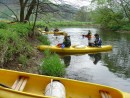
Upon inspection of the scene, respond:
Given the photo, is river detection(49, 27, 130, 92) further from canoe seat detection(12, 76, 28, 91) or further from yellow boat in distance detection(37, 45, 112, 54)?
canoe seat detection(12, 76, 28, 91)

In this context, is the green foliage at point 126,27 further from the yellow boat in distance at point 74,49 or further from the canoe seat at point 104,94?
the canoe seat at point 104,94

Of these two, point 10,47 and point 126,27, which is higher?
point 126,27

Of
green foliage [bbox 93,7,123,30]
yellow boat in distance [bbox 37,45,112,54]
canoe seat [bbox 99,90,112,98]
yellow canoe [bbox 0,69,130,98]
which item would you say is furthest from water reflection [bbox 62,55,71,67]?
green foliage [bbox 93,7,123,30]

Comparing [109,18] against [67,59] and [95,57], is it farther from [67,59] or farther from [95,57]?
[67,59]

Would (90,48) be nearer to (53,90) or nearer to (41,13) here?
(41,13)

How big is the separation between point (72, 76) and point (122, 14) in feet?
121

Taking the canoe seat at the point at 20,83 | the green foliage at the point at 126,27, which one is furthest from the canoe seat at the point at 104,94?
the green foliage at the point at 126,27

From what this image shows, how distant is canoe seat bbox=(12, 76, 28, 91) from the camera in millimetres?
6836

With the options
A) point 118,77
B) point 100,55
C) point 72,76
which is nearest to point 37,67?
point 72,76

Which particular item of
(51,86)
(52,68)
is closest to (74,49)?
(52,68)

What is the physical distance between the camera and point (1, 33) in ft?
32.8

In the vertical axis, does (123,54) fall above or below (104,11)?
below

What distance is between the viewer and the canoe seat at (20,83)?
6836mm

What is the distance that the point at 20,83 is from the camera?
23.0ft
